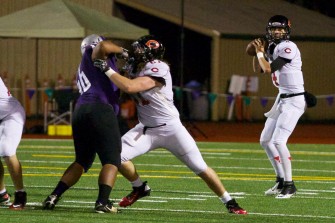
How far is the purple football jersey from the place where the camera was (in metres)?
11.3

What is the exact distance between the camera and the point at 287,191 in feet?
43.4

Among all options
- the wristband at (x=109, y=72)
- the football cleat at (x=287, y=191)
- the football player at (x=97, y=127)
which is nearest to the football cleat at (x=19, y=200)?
the football player at (x=97, y=127)

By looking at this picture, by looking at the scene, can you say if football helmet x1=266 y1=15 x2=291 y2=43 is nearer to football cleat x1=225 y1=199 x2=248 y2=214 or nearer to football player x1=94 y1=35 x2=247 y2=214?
football player x1=94 y1=35 x2=247 y2=214

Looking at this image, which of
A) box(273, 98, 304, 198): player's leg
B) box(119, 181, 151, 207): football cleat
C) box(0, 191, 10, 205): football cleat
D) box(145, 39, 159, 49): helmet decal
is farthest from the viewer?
box(273, 98, 304, 198): player's leg

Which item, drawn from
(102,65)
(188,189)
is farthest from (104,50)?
(188,189)

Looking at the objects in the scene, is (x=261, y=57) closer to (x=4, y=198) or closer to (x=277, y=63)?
(x=277, y=63)

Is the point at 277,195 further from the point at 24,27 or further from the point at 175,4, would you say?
the point at 175,4

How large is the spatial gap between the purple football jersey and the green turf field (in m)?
1.07

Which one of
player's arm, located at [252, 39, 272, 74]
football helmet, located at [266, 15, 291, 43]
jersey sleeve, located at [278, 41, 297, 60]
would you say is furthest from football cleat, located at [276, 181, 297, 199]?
football helmet, located at [266, 15, 291, 43]

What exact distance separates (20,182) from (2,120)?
71 centimetres

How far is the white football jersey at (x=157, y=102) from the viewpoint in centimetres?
1134

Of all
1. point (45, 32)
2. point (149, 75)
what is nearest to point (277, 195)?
point (149, 75)

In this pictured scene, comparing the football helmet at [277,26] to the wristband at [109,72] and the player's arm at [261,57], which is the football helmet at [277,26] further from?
the wristband at [109,72]

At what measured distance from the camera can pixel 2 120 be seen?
1196 centimetres
